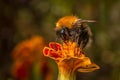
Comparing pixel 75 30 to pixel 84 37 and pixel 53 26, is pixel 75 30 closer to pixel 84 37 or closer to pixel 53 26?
pixel 84 37

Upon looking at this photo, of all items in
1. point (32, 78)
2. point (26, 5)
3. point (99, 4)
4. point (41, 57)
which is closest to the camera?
point (32, 78)

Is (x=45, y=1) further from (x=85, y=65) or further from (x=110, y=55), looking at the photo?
(x=85, y=65)

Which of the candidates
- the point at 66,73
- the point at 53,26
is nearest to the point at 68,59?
the point at 66,73

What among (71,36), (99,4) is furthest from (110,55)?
(71,36)

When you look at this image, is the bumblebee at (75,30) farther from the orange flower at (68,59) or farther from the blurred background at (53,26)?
the blurred background at (53,26)

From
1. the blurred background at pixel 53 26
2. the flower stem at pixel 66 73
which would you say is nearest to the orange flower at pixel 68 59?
the flower stem at pixel 66 73

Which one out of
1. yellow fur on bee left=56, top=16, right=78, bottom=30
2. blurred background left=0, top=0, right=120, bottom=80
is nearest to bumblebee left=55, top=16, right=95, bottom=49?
yellow fur on bee left=56, top=16, right=78, bottom=30

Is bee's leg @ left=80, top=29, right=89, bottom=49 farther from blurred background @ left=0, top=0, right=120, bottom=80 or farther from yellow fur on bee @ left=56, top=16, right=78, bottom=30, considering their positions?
blurred background @ left=0, top=0, right=120, bottom=80
